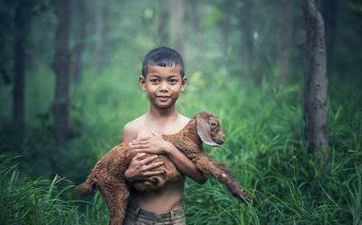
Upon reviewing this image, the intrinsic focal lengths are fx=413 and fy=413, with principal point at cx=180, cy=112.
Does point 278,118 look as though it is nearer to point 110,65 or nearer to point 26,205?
point 26,205

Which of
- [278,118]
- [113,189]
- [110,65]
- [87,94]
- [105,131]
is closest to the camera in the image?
[113,189]

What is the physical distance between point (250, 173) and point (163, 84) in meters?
1.98

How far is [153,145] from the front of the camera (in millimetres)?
2693

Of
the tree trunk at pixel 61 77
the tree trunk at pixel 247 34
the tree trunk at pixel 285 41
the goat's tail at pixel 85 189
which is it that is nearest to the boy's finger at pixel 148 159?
the goat's tail at pixel 85 189

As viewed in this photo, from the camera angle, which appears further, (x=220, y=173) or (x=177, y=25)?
(x=177, y=25)

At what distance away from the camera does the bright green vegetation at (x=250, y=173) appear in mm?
3473

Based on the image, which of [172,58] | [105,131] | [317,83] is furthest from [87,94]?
[172,58]

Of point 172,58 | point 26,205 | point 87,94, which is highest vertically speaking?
point 172,58

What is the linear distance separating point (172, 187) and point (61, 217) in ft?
3.85

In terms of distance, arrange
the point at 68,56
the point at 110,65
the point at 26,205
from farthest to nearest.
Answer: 1. the point at 110,65
2. the point at 68,56
3. the point at 26,205

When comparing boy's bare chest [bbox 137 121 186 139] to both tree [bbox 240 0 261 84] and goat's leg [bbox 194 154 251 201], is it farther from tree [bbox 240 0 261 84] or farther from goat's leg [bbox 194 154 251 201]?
tree [bbox 240 0 261 84]

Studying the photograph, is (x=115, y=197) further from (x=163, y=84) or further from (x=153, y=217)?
(x=163, y=84)

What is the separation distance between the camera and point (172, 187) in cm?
282

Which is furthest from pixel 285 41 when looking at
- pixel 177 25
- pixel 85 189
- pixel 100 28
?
pixel 100 28
